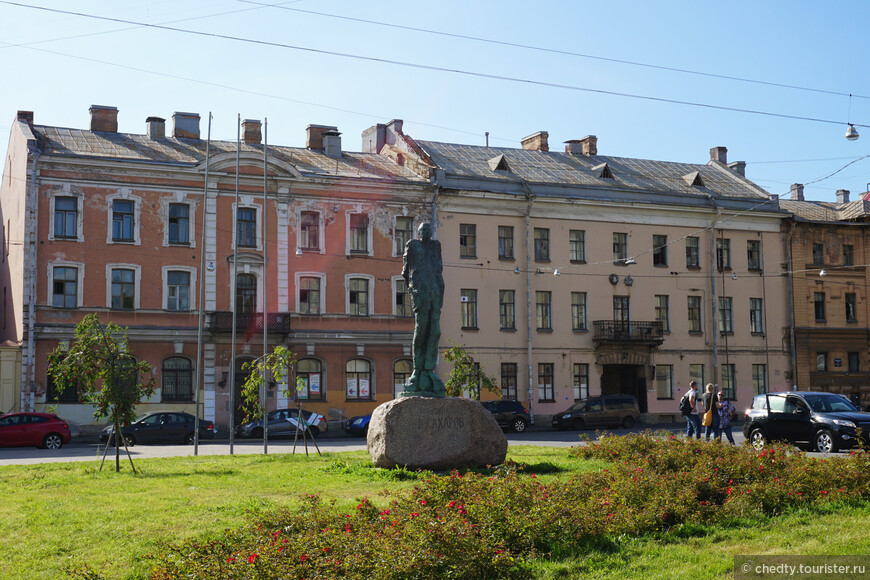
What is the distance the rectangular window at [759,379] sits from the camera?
156 ft

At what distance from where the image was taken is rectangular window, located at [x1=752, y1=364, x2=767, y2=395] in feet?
156

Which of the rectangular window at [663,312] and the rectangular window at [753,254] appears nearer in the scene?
the rectangular window at [663,312]

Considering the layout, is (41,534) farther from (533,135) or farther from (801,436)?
(533,135)

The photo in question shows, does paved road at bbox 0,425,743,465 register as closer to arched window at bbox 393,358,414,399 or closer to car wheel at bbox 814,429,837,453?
arched window at bbox 393,358,414,399

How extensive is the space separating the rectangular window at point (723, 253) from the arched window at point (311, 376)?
20869 millimetres

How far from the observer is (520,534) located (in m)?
9.31

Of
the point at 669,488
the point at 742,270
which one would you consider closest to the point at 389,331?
the point at 742,270

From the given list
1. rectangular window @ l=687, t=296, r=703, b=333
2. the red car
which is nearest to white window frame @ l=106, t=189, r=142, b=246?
the red car

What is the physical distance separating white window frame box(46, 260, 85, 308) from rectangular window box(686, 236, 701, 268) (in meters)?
28.0

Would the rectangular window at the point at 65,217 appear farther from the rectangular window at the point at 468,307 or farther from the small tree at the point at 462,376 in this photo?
the rectangular window at the point at 468,307

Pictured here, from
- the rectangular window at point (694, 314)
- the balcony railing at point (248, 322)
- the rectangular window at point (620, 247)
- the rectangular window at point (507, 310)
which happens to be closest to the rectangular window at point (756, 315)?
the rectangular window at point (694, 314)

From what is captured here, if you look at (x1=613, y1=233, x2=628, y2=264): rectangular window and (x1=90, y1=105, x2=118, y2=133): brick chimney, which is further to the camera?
(x1=613, y1=233, x2=628, y2=264): rectangular window

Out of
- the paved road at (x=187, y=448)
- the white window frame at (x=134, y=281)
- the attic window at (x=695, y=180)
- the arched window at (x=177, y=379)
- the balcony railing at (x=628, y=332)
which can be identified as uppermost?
the attic window at (x=695, y=180)

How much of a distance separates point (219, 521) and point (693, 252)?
39.4 meters
